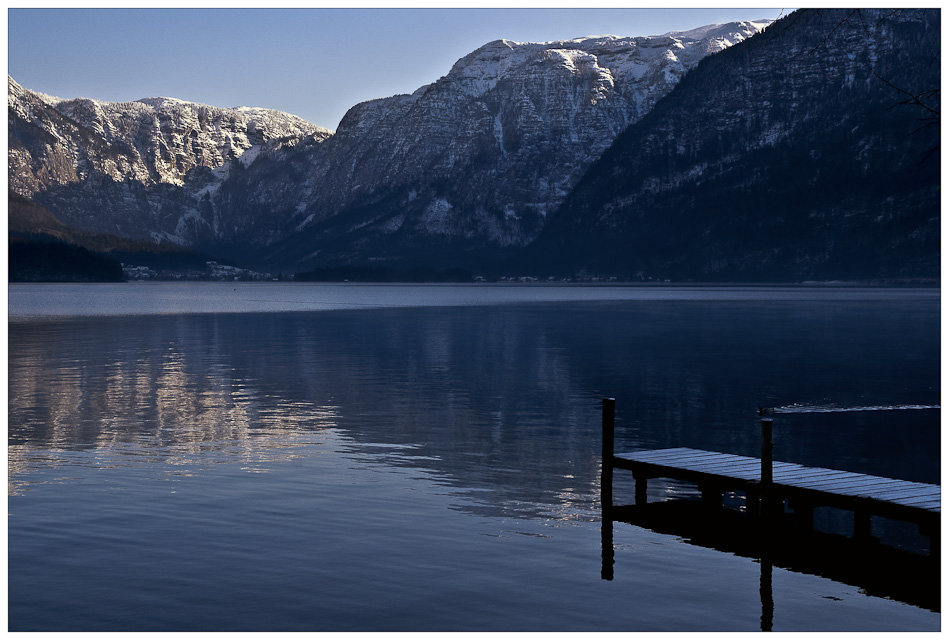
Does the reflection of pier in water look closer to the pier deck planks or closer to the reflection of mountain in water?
the pier deck planks

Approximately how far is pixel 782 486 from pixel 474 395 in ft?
101

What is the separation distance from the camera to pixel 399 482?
31.7m

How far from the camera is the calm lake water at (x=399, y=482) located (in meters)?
20.6

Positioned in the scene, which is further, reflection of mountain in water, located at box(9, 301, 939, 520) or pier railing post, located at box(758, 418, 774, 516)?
reflection of mountain in water, located at box(9, 301, 939, 520)

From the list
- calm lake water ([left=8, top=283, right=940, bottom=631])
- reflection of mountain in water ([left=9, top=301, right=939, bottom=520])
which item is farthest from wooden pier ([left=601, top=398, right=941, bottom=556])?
reflection of mountain in water ([left=9, top=301, right=939, bottom=520])

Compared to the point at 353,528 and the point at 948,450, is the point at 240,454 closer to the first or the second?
the point at 353,528

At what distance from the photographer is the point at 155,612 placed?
19906mm

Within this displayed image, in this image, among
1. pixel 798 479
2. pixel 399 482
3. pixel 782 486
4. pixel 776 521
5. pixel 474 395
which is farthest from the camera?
pixel 474 395

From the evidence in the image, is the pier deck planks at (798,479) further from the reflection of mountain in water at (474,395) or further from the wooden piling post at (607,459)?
the reflection of mountain in water at (474,395)

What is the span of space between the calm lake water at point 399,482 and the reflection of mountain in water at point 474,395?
0.23 metres

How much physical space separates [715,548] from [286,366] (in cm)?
4925

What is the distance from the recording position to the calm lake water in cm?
2056

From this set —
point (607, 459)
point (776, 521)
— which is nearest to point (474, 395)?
point (607, 459)

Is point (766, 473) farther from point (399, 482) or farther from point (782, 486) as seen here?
point (399, 482)
